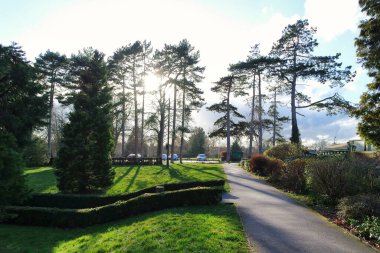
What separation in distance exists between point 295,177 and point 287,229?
27.9 feet

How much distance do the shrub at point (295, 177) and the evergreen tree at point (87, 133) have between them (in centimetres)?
1141

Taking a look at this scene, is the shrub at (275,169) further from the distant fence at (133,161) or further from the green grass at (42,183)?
the distant fence at (133,161)

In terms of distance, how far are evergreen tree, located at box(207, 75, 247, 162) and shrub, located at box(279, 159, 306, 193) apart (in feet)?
74.9

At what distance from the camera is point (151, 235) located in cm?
880

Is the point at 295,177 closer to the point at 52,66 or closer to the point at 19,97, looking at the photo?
the point at 19,97

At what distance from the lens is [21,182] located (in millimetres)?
11609

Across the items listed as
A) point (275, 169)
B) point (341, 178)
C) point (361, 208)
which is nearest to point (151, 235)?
point (361, 208)

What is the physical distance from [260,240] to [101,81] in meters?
16.2

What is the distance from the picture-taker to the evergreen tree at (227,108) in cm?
4106

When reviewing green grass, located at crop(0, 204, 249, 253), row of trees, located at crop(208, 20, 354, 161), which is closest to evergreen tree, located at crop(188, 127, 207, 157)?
row of trees, located at crop(208, 20, 354, 161)

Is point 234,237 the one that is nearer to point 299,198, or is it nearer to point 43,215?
point 299,198

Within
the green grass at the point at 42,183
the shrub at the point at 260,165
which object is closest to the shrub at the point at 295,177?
the shrub at the point at 260,165

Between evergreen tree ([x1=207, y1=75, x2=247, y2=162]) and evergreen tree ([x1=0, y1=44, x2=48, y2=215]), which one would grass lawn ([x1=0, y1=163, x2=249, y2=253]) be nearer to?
evergreen tree ([x1=0, y1=44, x2=48, y2=215])

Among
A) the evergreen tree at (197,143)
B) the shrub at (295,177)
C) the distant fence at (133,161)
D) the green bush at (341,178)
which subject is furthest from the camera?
the evergreen tree at (197,143)
